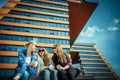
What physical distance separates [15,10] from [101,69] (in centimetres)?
4765

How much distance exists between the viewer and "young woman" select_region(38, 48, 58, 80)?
5.55 metres

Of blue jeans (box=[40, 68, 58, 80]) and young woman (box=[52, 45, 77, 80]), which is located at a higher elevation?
young woman (box=[52, 45, 77, 80])

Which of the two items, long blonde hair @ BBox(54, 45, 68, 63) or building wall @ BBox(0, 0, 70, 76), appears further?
building wall @ BBox(0, 0, 70, 76)

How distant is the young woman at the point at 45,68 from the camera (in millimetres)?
5555

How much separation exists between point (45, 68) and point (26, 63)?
0.63 meters

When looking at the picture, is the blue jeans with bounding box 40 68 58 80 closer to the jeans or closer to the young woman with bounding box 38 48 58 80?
the young woman with bounding box 38 48 58 80

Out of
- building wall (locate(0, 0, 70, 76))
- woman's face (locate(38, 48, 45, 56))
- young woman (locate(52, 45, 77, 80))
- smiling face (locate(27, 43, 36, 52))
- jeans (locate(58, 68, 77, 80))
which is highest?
building wall (locate(0, 0, 70, 76))

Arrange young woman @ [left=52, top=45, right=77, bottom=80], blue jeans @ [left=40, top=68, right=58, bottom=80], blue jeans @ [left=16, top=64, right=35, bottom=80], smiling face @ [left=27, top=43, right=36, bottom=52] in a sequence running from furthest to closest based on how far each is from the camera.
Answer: smiling face @ [left=27, top=43, right=36, bottom=52]
young woman @ [left=52, top=45, right=77, bottom=80]
blue jeans @ [left=40, top=68, right=58, bottom=80]
blue jeans @ [left=16, top=64, right=35, bottom=80]

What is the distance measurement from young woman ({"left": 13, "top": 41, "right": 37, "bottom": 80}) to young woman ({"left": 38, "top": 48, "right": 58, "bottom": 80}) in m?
0.27

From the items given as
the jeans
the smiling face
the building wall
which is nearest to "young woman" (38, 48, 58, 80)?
the jeans

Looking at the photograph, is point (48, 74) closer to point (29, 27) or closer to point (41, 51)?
point (41, 51)

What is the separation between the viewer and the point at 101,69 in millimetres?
76062

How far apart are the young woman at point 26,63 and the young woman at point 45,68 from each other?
27 cm

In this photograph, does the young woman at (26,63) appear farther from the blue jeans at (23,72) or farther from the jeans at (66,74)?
the jeans at (66,74)
